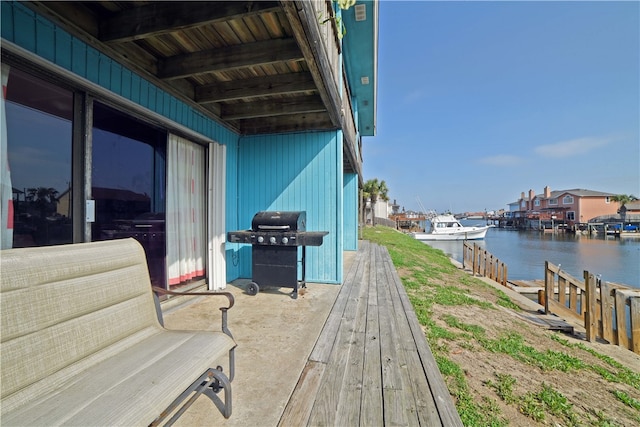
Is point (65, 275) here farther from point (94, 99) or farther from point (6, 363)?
point (94, 99)

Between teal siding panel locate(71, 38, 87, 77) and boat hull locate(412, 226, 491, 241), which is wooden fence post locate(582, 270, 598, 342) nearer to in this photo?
teal siding panel locate(71, 38, 87, 77)

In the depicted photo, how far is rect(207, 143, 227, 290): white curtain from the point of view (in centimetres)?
387

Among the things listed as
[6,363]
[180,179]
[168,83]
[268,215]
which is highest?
[168,83]

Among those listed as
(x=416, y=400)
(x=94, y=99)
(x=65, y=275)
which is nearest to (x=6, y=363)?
(x=65, y=275)

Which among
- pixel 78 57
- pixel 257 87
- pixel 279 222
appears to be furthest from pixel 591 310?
pixel 78 57

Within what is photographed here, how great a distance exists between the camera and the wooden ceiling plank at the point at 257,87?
121 inches

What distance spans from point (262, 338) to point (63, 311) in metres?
1.60

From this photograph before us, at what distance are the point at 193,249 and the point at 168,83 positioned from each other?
217cm

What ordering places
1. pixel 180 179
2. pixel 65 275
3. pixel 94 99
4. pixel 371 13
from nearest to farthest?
pixel 65 275, pixel 94 99, pixel 180 179, pixel 371 13

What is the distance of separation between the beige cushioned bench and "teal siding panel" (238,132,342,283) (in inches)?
115

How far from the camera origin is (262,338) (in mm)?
2486

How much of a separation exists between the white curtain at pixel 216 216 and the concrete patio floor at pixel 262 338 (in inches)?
12.8

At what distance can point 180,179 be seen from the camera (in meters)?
3.50

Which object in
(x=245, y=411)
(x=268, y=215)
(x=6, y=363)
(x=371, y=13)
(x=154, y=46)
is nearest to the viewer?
(x=6, y=363)
